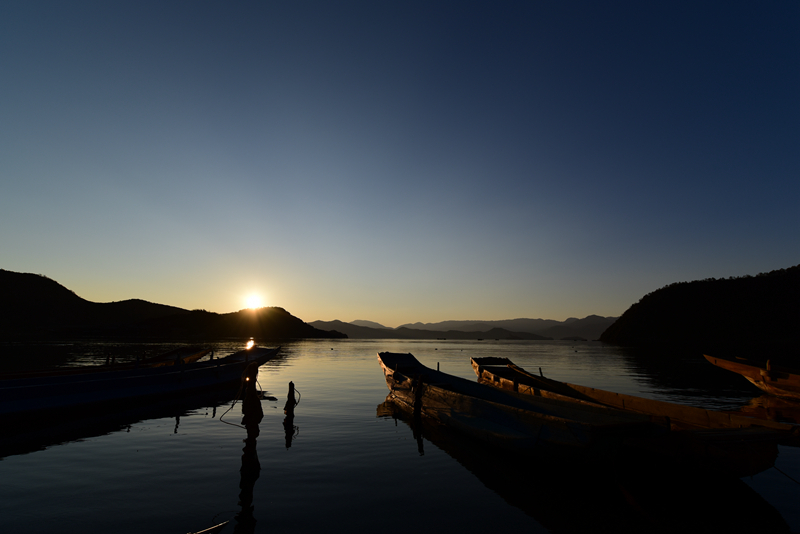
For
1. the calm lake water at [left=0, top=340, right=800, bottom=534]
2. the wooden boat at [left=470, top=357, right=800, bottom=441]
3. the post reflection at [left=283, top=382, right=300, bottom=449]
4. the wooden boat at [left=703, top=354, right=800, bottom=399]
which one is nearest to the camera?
the calm lake water at [left=0, top=340, right=800, bottom=534]

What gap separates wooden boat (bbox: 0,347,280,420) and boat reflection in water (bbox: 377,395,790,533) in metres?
8.87

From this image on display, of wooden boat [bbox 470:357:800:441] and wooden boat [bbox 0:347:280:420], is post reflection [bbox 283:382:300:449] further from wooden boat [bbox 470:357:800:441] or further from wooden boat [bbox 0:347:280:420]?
wooden boat [bbox 470:357:800:441]

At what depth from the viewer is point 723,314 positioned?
438ft

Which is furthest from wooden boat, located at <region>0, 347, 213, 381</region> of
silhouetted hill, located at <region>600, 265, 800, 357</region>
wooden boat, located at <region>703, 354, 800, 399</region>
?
silhouetted hill, located at <region>600, 265, 800, 357</region>

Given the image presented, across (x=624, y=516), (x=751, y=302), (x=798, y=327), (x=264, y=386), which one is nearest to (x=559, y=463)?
(x=624, y=516)

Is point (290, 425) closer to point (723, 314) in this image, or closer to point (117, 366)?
point (117, 366)

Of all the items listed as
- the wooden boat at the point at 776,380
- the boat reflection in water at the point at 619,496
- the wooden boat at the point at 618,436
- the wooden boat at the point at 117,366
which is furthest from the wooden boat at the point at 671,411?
the wooden boat at the point at 117,366

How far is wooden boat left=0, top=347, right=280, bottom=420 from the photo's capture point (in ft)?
57.9

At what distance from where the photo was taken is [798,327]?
112 metres

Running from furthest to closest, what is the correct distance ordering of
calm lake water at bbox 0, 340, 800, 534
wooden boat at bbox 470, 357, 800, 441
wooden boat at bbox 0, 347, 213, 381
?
wooden boat at bbox 0, 347, 213, 381 < wooden boat at bbox 470, 357, 800, 441 < calm lake water at bbox 0, 340, 800, 534

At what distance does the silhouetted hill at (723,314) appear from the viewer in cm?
11512

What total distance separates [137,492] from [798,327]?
164 meters

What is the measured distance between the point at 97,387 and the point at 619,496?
26.5 m

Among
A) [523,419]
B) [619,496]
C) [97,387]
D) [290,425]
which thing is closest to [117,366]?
[97,387]
